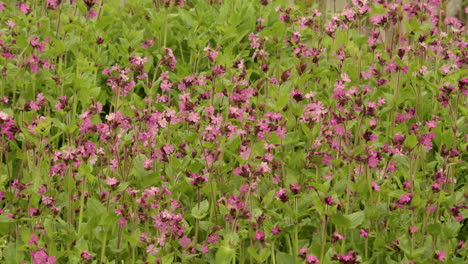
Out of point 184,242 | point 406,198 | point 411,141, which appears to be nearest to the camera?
point 406,198

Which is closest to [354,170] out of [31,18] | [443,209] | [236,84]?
[443,209]

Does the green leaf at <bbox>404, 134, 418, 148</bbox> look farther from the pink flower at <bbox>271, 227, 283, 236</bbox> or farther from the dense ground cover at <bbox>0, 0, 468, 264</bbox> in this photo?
the pink flower at <bbox>271, 227, 283, 236</bbox>

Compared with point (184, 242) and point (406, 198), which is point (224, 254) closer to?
point (184, 242)

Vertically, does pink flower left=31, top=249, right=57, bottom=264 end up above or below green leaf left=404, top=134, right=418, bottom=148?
below

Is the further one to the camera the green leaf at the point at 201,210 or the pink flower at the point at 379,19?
the pink flower at the point at 379,19

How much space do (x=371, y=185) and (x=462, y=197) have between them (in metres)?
0.51

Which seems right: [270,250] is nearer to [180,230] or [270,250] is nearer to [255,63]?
[180,230]

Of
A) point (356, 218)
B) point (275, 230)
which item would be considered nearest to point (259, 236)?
point (275, 230)

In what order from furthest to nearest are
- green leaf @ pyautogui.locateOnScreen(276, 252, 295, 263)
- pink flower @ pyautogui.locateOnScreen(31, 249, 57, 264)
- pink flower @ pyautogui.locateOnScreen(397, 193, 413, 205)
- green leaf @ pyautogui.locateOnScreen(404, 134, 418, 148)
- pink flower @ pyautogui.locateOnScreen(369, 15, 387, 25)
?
pink flower @ pyautogui.locateOnScreen(369, 15, 387, 25)
green leaf @ pyautogui.locateOnScreen(404, 134, 418, 148)
green leaf @ pyautogui.locateOnScreen(276, 252, 295, 263)
pink flower @ pyautogui.locateOnScreen(397, 193, 413, 205)
pink flower @ pyautogui.locateOnScreen(31, 249, 57, 264)

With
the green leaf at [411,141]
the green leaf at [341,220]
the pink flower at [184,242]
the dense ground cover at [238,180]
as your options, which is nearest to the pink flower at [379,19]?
the dense ground cover at [238,180]

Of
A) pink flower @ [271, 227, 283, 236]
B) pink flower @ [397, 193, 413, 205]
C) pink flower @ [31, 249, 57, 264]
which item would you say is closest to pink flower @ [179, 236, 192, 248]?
pink flower @ [271, 227, 283, 236]

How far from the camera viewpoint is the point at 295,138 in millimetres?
4555

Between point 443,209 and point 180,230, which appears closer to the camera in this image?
point 180,230

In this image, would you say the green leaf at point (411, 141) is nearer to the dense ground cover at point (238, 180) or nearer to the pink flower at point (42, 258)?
the dense ground cover at point (238, 180)
